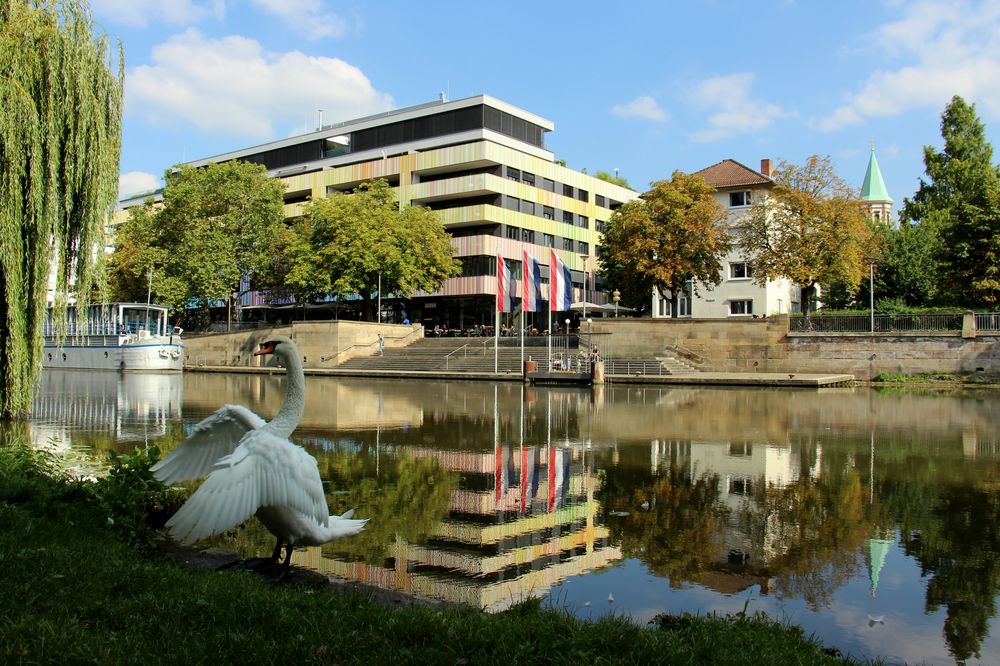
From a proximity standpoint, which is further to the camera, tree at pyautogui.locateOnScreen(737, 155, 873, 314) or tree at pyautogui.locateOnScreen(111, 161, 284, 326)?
tree at pyautogui.locateOnScreen(111, 161, 284, 326)

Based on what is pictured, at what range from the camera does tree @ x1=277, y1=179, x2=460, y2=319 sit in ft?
175

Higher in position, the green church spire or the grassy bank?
the green church spire

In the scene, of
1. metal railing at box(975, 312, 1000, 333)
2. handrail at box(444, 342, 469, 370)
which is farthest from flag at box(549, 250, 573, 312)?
metal railing at box(975, 312, 1000, 333)

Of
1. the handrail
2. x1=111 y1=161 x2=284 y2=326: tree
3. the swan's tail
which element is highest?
x1=111 y1=161 x2=284 y2=326: tree

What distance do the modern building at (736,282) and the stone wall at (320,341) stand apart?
18.7m

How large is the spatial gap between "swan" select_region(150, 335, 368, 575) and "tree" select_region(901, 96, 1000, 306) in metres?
→ 41.8

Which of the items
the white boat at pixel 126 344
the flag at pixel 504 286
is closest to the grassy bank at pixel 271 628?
the flag at pixel 504 286

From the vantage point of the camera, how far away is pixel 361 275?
177ft

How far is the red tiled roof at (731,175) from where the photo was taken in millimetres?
52000

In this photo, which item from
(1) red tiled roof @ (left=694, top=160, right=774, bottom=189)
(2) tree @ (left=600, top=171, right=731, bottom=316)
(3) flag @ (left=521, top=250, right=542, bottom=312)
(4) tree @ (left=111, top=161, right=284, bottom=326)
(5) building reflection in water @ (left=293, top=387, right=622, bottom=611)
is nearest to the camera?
(5) building reflection in water @ (left=293, top=387, right=622, bottom=611)

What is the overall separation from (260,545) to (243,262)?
177ft

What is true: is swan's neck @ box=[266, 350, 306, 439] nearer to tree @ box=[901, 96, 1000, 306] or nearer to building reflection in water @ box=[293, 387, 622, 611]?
building reflection in water @ box=[293, 387, 622, 611]

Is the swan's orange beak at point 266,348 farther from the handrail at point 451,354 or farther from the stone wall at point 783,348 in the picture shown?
the handrail at point 451,354

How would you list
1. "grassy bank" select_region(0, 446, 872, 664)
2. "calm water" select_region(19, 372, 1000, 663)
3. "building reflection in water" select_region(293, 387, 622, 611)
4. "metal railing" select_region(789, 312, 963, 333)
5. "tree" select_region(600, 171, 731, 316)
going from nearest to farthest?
"grassy bank" select_region(0, 446, 872, 664)
"calm water" select_region(19, 372, 1000, 663)
"building reflection in water" select_region(293, 387, 622, 611)
"metal railing" select_region(789, 312, 963, 333)
"tree" select_region(600, 171, 731, 316)
